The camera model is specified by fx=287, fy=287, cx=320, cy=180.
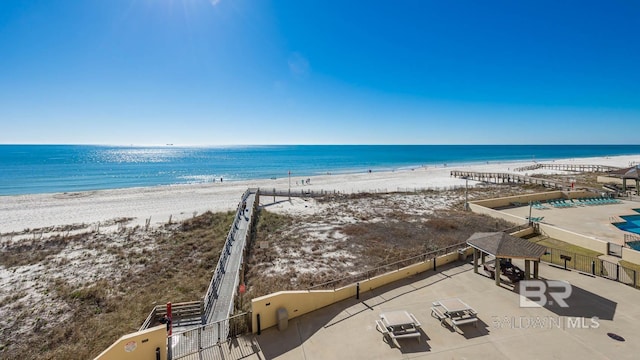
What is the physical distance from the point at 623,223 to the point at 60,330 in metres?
34.4

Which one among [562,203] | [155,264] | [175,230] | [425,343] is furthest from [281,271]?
[562,203]

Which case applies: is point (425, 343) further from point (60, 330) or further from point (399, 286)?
point (60, 330)

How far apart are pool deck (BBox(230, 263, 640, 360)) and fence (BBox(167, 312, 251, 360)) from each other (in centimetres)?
66

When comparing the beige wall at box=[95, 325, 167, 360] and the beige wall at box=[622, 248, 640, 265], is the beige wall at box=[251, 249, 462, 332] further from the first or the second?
the beige wall at box=[622, 248, 640, 265]

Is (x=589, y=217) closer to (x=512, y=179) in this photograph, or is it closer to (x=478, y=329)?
(x=478, y=329)

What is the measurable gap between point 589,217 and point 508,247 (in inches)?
711

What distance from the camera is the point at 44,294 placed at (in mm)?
14258

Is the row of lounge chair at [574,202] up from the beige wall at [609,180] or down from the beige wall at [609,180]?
down

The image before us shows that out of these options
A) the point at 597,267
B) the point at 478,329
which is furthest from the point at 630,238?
the point at 478,329

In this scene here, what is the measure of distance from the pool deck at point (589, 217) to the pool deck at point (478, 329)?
10151 mm

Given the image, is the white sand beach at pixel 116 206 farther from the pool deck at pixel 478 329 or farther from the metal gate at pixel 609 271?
the metal gate at pixel 609 271

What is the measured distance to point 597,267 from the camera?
502 inches

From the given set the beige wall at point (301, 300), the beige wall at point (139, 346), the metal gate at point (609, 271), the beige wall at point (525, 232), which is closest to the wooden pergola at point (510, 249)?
the metal gate at point (609, 271)

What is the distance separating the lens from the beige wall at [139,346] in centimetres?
723
